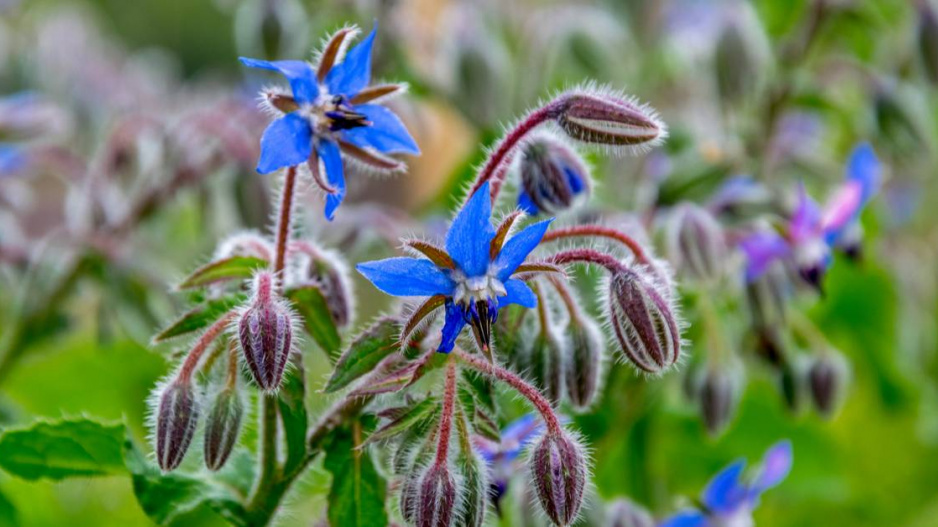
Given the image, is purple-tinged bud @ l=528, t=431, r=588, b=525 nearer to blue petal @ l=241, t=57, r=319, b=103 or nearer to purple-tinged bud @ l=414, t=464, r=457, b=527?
purple-tinged bud @ l=414, t=464, r=457, b=527

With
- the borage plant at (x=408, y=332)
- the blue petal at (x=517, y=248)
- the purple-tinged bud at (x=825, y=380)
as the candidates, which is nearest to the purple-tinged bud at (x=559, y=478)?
the borage plant at (x=408, y=332)

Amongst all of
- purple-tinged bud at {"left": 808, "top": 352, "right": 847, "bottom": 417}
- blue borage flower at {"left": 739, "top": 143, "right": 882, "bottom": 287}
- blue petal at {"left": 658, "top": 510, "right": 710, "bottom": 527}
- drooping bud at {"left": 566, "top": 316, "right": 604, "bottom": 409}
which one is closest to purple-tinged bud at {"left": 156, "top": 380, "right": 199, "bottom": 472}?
drooping bud at {"left": 566, "top": 316, "right": 604, "bottom": 409}

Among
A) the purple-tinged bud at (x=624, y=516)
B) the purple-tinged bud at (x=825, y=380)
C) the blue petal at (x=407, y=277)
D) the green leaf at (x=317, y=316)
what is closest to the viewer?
the blue petal at (x=407, y=277)

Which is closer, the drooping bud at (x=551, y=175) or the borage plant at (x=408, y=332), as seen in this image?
the borage plant at (x=408, y=332)

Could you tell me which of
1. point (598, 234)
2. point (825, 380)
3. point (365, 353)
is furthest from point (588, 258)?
point (825, 380)

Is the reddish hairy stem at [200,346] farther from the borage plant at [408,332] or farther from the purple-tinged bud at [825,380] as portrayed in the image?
the purple-tinged bud at [825,380]

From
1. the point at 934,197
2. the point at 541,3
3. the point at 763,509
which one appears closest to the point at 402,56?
the point at 763,509
